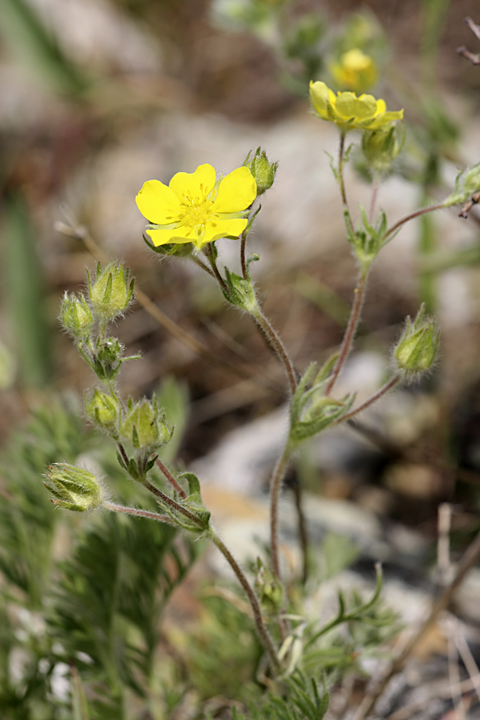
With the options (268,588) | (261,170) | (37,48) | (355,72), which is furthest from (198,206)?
(37,48)

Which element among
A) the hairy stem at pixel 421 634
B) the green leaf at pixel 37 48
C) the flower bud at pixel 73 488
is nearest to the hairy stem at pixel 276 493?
the flower bud at pixel 73 488

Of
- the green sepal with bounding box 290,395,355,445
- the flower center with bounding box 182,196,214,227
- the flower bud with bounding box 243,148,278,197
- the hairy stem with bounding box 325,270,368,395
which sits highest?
the flower bud with bounding box 243,148,278,197

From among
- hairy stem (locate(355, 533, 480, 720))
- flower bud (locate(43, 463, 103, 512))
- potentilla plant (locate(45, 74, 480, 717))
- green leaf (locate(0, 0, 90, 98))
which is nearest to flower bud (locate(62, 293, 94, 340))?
potentilla plant (locate(45, 74, 480, 717))

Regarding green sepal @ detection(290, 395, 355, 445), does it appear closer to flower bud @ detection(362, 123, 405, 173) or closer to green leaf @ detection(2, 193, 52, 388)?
flower bud @ detection(362, 123, 405, 173)

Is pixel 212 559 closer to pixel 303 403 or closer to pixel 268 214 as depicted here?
pixel 303 403

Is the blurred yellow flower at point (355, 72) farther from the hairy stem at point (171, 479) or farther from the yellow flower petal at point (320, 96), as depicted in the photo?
the hairy stem at point (171, 479)

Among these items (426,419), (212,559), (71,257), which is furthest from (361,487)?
(71,257)

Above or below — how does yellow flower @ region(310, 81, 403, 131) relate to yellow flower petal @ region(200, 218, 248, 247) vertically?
above

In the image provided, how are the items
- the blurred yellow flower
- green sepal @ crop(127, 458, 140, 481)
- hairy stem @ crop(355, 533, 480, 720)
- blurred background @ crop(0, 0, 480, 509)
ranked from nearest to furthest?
green sepal @ crop(127, 458, 140, 481) → hairy stem @ crop(355, 533, 480, 720) → the blurred yellow flower → blurred background @ crop(0, 0, 480, 509)

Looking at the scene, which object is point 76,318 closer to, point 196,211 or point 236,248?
point 196,211
